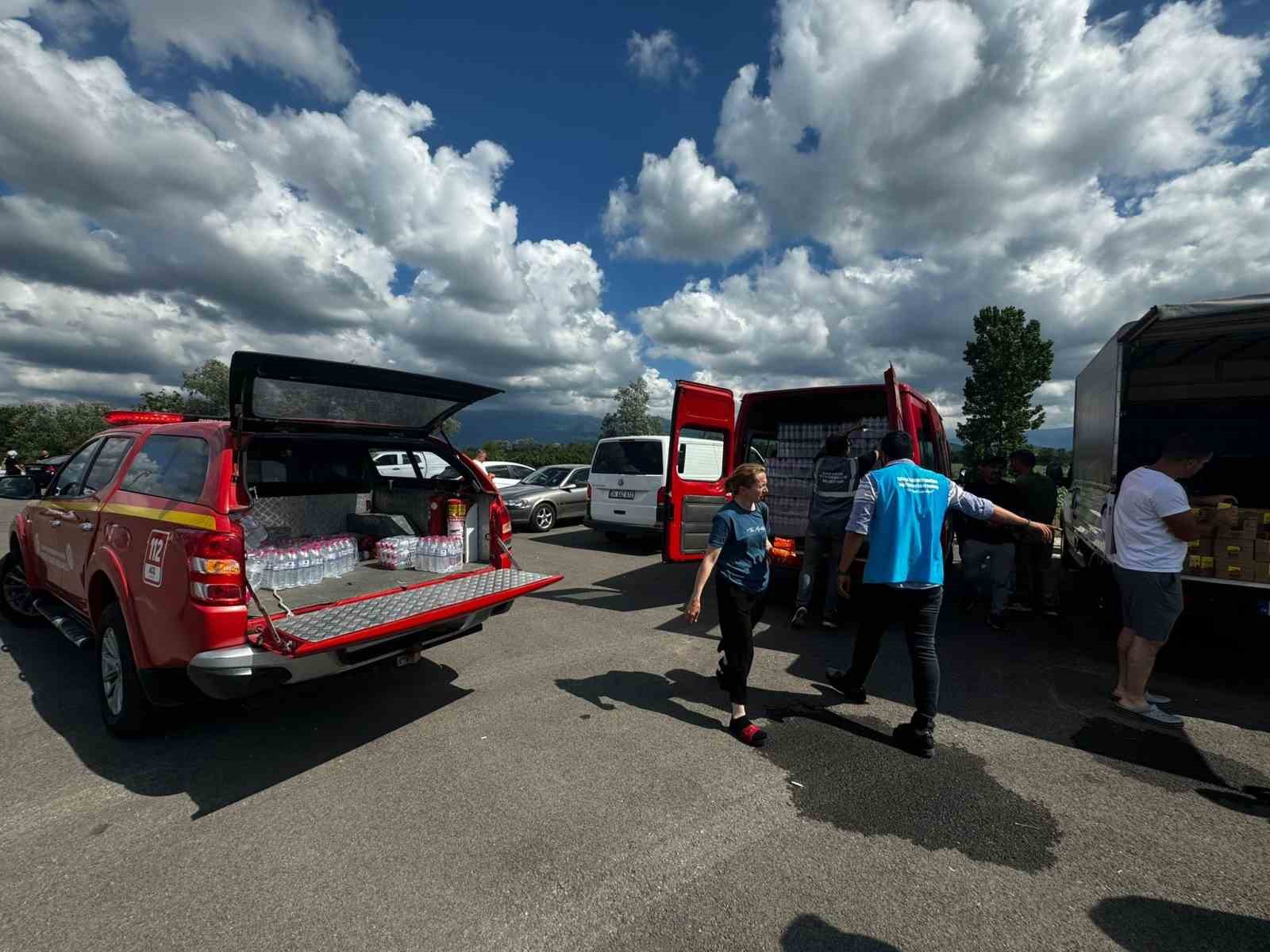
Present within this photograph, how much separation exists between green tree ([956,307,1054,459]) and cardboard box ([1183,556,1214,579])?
30.1 metres

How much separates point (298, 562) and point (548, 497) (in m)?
8.46

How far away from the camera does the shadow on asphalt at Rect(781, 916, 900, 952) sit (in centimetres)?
191

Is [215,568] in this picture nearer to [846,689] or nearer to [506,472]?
[846,689]

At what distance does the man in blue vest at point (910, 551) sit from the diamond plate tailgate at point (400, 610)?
204cm

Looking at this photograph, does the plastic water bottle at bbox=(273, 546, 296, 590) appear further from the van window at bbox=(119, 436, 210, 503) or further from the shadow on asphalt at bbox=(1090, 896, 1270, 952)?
the shadow on asphalt at bbox=(1090, 896, 1270, 952)

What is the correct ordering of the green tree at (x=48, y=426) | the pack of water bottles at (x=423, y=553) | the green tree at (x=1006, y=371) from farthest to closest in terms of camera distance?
the green tree at (x=48, y=426) < the green tree at (x=1006, y=371) < the pack of water bottles at (x=423, y=553)

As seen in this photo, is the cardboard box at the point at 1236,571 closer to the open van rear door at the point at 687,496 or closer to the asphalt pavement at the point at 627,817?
the asphalt pavement at the point at 627,817

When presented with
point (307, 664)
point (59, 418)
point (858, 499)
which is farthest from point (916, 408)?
point (59, 418)

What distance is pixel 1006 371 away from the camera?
30625 millimetres

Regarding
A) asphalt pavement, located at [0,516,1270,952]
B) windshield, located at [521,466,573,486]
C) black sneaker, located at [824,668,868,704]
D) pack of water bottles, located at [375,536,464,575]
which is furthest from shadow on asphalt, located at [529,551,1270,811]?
windshield, located at [521,466,573,486]

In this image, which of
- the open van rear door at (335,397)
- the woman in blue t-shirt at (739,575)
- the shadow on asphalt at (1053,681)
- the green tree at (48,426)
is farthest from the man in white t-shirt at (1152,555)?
the green tree at (48,426)

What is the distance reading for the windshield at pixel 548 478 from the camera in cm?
1282

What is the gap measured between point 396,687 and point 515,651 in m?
1.01

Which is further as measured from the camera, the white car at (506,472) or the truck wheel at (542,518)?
the white car at (506,472)
